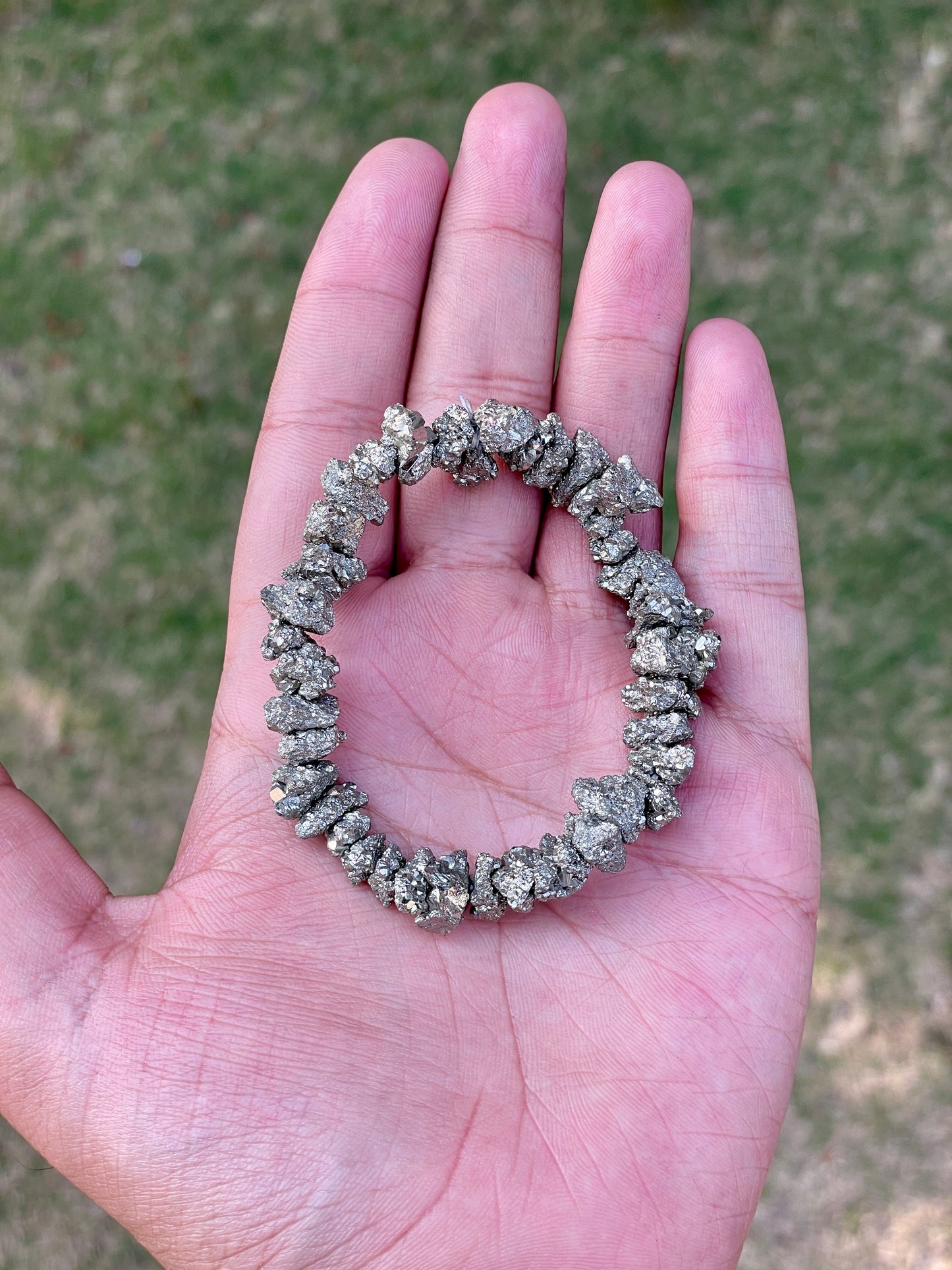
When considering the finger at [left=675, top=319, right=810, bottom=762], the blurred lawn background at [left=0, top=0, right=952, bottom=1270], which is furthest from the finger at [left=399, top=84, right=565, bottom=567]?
the blurred lawn background at [left=0, top=0, right=952, bottom=1270]

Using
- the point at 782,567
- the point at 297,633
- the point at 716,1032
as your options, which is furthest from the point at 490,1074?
the point at 782,567

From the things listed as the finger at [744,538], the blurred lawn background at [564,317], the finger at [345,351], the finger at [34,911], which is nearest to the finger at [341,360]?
the finger at [345,351]

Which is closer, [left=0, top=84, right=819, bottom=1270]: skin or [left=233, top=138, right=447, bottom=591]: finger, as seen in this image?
[left=0, top=84, right=819, bottom=1270]: skin

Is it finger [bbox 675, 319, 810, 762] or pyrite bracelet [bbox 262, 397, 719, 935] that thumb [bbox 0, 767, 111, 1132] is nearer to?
pyrite bracelet [bbox 262, 397, 719, 935]

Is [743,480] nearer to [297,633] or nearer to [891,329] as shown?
[297,633]

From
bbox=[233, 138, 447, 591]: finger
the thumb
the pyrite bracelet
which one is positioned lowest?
the thumb
